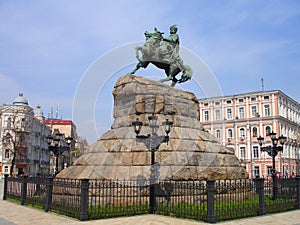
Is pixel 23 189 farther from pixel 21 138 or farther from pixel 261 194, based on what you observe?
pixel 21 138

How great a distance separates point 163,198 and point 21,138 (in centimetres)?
4463

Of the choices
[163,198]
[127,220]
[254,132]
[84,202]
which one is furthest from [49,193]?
[254,132]

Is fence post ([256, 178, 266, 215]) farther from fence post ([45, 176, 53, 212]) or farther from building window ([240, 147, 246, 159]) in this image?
building window ([240, 147, 246, 159])

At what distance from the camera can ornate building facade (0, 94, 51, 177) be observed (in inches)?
2149

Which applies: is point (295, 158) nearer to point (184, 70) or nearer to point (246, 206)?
point (184, 70)

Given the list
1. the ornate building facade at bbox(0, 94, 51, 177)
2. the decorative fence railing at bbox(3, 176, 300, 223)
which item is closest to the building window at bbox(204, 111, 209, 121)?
the ornate building facade at bbox(0, 94, 51, 177)

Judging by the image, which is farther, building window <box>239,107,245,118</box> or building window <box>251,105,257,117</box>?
building window <box>239,107,245,118</box>

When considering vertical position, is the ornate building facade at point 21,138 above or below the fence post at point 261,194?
above

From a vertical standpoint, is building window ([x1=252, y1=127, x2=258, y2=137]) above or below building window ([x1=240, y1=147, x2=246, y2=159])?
above

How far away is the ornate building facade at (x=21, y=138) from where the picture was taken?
179 feet

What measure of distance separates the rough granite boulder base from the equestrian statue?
3.48ft

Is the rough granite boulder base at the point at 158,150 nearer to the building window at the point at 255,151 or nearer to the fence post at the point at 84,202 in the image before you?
the fence post at the point at 84,202

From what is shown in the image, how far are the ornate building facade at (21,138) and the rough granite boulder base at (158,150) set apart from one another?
37972mm

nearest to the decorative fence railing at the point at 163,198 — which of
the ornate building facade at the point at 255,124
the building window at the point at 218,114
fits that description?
the ornate building facade at the point at 255,124
